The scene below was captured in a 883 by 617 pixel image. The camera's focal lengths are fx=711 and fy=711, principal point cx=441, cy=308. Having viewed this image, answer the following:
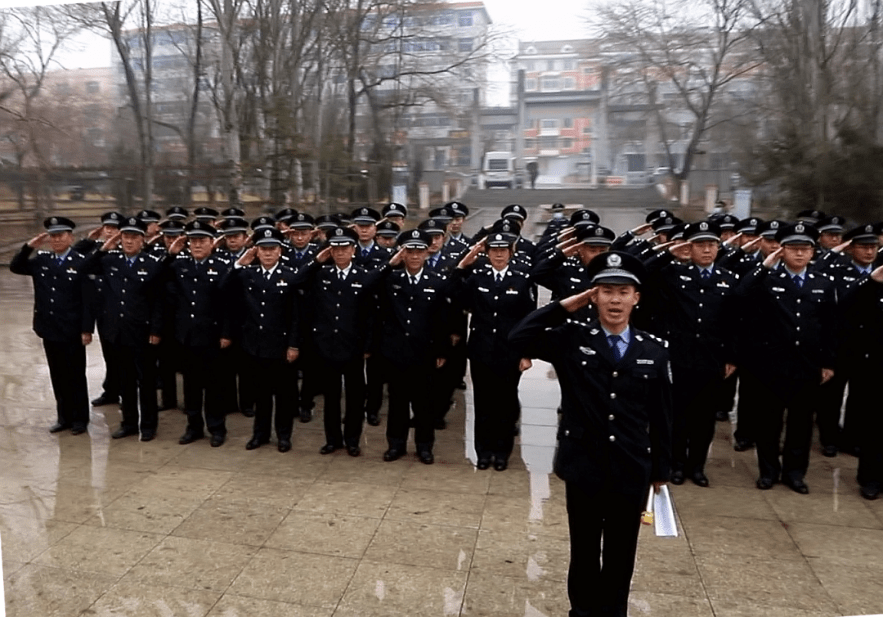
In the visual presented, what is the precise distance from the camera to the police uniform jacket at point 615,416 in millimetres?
2980

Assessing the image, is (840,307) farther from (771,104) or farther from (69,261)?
(771,104)

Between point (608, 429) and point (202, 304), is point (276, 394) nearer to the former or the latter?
point (202, 304)

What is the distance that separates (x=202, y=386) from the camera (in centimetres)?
591

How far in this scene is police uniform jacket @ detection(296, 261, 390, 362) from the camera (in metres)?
5.44

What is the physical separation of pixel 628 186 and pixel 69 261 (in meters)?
8.32

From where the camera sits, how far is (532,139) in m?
11.6

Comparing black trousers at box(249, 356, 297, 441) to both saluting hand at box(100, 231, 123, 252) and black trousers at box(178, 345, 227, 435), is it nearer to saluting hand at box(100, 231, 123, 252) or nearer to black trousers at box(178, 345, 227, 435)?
black trousers at box(178, 345, 227, 435)

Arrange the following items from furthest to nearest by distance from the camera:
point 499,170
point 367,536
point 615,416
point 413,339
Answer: point 499,170 < point 413,339 < point 367,536 < point 615,416

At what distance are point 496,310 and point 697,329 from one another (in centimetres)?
141

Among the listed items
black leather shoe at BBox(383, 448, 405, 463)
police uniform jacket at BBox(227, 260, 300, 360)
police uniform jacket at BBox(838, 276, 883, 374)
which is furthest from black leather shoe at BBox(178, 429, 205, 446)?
police uniform jacket at BBox(838, 276, 883, 374)

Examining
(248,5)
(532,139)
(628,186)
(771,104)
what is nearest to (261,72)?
(248,5)

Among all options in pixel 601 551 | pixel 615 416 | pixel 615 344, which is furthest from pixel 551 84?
pixel 601 551

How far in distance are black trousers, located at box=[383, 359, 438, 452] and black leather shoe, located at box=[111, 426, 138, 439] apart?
2240mm

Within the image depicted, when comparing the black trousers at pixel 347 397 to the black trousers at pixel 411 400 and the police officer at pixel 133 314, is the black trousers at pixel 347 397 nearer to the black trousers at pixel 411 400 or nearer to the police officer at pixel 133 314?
the black trousers at pixel 411 400
